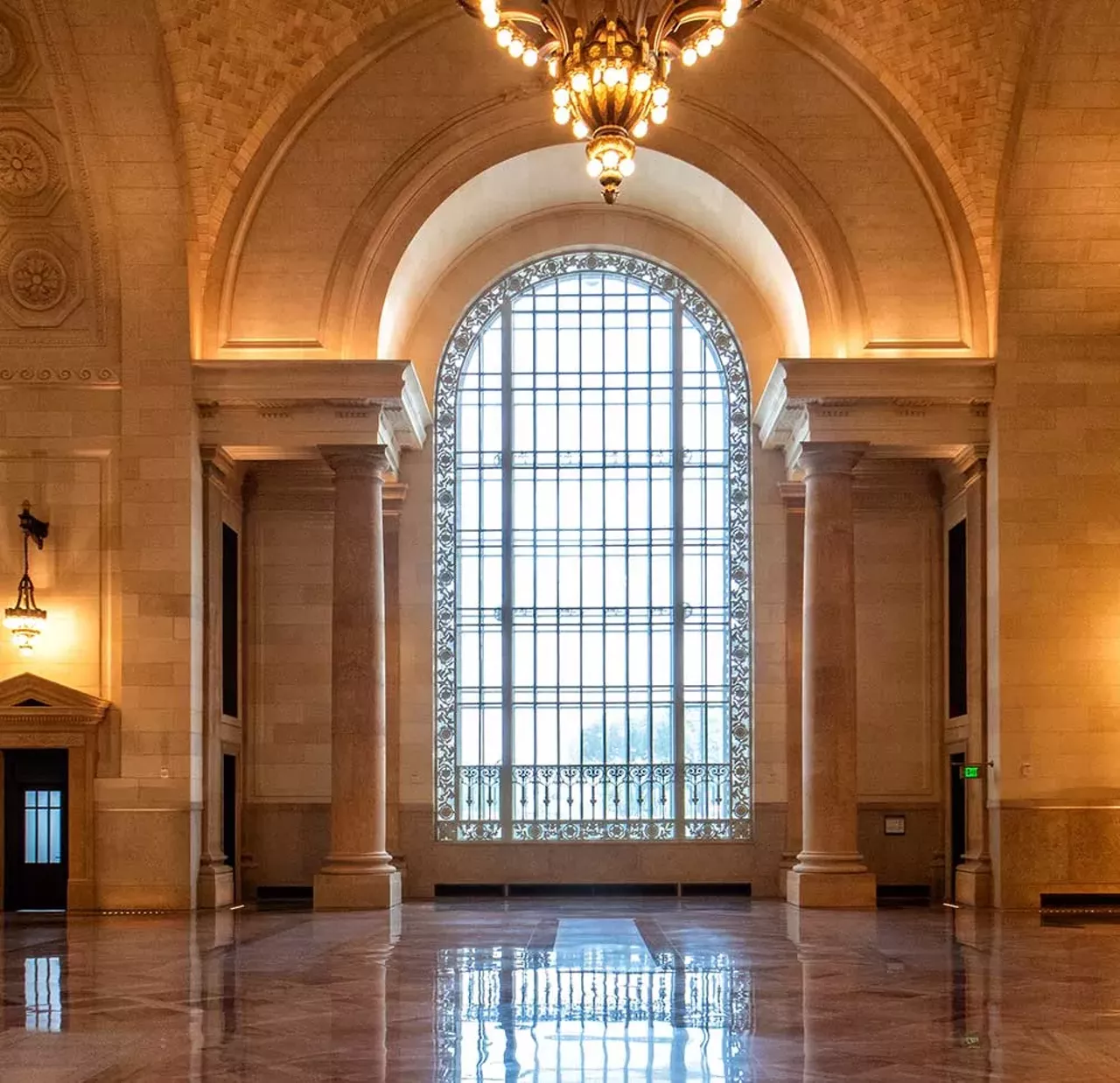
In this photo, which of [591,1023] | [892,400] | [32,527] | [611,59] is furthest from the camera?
[892,400]

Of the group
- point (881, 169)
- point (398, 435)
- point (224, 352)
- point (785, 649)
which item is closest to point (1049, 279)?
point (881, 169)

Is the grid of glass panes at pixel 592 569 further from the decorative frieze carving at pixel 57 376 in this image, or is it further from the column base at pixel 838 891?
the decorative frieze carving at pixel 57 376

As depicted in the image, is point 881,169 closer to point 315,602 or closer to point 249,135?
point 249,135

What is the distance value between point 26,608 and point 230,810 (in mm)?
5270

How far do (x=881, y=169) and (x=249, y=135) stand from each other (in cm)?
881

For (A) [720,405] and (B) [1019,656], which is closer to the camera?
(B) [1019,656]

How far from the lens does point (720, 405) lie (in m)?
29.2

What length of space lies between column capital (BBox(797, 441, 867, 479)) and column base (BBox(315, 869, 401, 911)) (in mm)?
8206

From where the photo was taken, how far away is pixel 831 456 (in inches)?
976

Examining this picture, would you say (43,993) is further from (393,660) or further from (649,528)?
(649,528)

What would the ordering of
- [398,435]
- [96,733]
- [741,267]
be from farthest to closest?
[741,267] < [398,435] < [96,733]

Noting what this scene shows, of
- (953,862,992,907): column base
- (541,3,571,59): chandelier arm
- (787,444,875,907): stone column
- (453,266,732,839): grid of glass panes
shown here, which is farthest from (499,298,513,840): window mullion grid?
(541,3,571,59): chandelier arm

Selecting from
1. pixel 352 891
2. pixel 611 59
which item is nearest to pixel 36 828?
pixel 352 891

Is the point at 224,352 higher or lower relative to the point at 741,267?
lower
